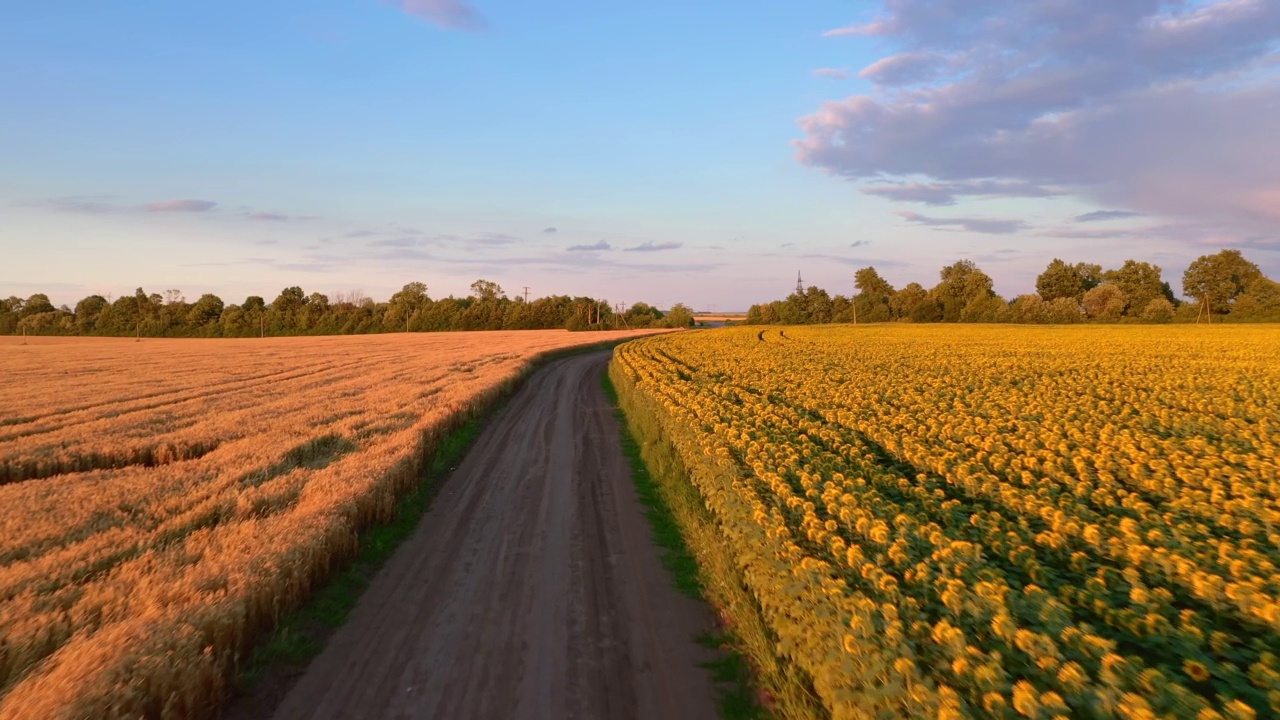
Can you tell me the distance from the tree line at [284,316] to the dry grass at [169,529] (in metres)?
86.6

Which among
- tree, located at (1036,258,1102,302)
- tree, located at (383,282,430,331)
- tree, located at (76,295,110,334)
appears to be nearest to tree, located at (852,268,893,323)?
tree, located at (1036,258,1102,302)

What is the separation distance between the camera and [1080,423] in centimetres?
1149

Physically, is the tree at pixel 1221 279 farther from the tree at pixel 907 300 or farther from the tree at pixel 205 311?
the tree at pixel 205 311

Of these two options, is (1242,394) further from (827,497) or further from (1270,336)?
(1270,336)

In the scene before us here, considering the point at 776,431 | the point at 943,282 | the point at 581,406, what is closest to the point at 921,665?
the point at 776,431

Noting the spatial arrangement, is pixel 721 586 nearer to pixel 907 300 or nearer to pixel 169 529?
pixel 169 529


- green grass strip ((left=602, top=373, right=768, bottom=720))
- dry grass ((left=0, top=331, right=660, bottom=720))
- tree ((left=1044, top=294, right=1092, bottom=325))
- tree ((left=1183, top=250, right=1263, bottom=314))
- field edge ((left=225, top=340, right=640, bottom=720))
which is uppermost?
tree ((left=1183, top=250, right=1263, bottom=314))

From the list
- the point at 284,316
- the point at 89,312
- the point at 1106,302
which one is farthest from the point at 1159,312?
the point at 89,312

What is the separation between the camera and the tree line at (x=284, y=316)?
4087 inches

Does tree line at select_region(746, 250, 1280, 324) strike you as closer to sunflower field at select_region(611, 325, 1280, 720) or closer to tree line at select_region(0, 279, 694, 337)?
tree line at select_region(0, 279, 694, 337)

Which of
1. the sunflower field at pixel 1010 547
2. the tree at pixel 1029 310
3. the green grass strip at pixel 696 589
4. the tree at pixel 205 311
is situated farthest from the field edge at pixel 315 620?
the tree at pixel 205 311

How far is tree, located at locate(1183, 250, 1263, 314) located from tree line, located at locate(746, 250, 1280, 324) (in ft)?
0.28

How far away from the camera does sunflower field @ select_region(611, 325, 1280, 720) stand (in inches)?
147

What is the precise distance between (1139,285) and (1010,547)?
3882 inches
